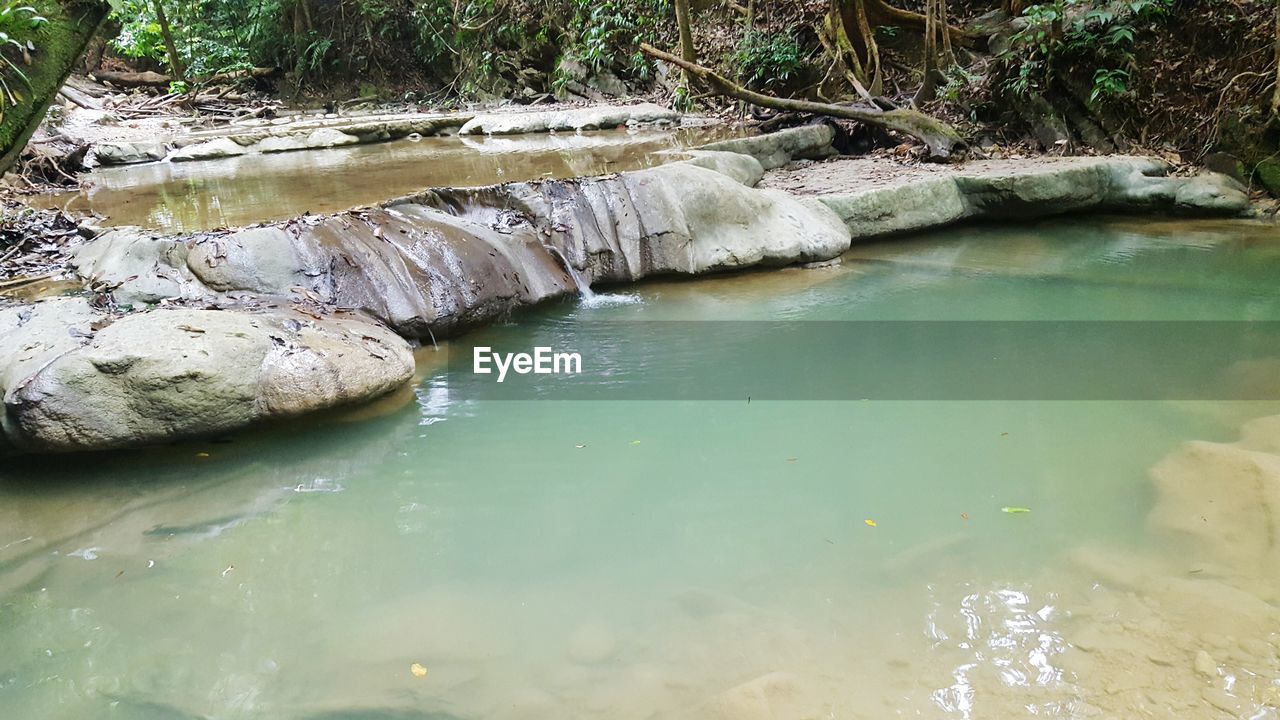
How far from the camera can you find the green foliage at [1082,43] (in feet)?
24.4

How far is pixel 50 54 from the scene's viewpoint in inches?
173

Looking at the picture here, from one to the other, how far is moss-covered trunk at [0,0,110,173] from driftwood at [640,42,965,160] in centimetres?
528

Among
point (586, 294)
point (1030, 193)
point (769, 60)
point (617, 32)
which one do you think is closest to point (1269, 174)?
point (1030, 193)

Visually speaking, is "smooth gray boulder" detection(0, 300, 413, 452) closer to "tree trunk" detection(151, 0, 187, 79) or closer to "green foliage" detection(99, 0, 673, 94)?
"green foliage" detection(99, 0, 673, 94)

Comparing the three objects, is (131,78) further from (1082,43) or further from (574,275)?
(1082,43)

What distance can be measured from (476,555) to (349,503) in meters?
0.67

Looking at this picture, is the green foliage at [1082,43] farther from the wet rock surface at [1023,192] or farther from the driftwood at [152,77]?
the driftwood at [152,77]

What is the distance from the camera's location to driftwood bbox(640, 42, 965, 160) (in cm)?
771

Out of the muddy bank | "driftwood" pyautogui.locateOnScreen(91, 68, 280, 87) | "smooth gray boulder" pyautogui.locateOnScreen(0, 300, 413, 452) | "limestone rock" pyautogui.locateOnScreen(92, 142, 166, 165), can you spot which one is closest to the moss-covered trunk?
the muddy bank

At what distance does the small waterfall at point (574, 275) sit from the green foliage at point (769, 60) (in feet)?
20.3

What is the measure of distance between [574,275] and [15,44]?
332 cm

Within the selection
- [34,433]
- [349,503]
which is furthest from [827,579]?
[34,433]

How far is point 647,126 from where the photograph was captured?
10430mm

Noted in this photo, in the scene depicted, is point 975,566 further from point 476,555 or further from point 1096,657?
point 476,555
